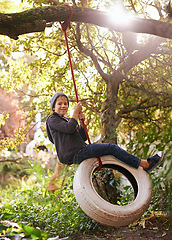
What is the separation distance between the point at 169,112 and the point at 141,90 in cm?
85

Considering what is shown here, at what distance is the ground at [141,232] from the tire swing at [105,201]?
Answer: 0.75 m

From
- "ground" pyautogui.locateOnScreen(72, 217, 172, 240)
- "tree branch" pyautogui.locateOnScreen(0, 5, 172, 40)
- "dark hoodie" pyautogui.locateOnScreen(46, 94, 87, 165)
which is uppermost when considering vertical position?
"tree branch" pyautogui.locateOnScreen(0, 5, 172, 40)

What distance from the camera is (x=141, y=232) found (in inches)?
140

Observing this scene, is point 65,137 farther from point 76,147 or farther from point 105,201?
point 105,201

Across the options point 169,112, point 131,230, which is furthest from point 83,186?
point 169,112

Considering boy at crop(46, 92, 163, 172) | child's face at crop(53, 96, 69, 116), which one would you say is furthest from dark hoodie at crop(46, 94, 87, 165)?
child's face at crop(53, 96, 69, 116)

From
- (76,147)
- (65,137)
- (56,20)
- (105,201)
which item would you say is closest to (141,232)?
(105,201)

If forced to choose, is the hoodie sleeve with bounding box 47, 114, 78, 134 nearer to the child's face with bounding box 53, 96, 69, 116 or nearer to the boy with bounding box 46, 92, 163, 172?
the boy with bounding box 46, 92, 163, 172

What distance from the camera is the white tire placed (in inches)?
101

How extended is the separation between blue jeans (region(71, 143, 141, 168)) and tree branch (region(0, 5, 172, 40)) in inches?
47.4

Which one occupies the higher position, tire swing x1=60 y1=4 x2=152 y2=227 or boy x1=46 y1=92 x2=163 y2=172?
boy x1=46 y1=92 x2=163 y2=172

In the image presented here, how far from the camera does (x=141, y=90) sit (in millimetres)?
5492

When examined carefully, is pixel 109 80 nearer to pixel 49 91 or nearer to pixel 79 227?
pixel 49 91

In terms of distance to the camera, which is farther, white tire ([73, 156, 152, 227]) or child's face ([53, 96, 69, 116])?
child's face ([53, 96, 69, 116])
